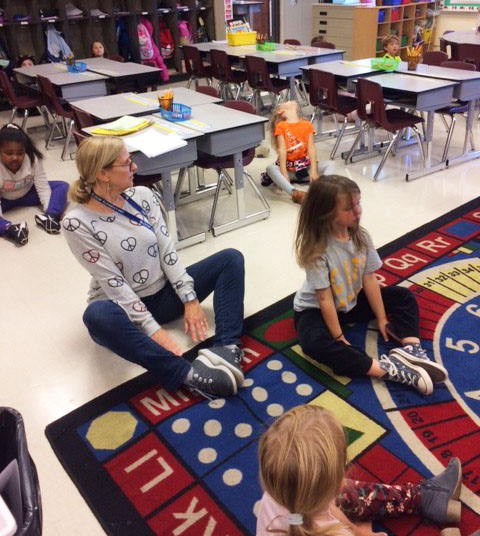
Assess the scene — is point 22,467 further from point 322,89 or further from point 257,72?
point 257,72

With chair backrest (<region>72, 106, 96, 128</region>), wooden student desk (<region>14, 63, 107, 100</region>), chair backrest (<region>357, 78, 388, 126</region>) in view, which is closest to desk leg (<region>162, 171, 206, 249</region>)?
chair backrest (<region>72, 106, 96, 128</region>)

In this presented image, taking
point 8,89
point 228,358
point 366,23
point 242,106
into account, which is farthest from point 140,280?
point 366,23

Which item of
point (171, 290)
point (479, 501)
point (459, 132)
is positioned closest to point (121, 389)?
point (171, 290)

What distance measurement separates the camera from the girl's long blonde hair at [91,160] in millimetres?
1909

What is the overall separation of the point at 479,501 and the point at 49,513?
123cm

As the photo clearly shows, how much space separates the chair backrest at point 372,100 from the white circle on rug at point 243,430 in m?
2.75

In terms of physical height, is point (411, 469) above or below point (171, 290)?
below

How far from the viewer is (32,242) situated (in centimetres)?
325

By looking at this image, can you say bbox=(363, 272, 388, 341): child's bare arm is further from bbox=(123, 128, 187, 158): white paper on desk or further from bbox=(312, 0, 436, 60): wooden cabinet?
bbox=(312, 0, 436, 60): wooden cabinet

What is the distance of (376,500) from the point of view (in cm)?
142

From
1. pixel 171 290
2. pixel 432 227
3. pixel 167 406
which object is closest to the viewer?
pixel 167 406

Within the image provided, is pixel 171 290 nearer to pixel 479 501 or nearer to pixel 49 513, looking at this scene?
pixel 49 513

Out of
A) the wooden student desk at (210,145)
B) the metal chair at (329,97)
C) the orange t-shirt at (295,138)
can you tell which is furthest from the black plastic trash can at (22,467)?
the metal chair at (329,97)

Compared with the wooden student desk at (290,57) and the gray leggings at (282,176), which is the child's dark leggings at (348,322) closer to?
the gray leggings at (282,176)
